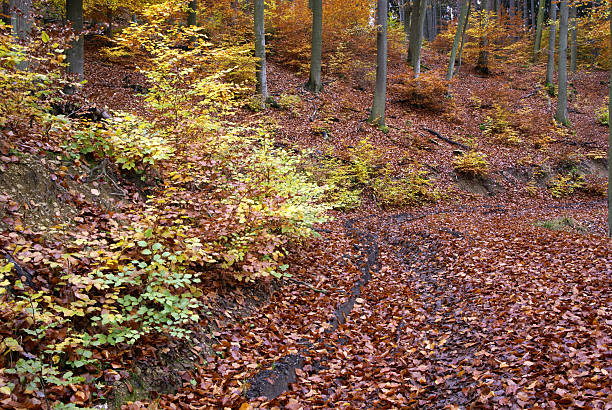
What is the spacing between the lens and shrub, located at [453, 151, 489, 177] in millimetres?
16328

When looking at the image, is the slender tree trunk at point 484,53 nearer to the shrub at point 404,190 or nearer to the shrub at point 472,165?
the shrub at point 472,165

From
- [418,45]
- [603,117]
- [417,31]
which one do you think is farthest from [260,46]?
[603,117]

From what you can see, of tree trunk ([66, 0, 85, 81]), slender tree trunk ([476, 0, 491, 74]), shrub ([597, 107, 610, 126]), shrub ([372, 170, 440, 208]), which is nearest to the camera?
tree trunk ([66, 0, 85, 81])

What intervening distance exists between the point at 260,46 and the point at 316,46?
3998 millimetres

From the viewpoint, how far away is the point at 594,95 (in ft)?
88.2

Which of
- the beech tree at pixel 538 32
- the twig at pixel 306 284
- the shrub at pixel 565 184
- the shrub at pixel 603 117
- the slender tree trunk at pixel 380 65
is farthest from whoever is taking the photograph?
the beech tree at pixel 538 32

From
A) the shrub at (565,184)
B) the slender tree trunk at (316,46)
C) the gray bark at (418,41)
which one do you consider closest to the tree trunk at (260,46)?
the slender tree trunk at (316,46)


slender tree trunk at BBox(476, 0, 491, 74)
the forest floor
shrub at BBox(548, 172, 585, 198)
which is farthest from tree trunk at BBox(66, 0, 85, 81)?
slender tree trunk at BBox(476, 0, 491, 74)

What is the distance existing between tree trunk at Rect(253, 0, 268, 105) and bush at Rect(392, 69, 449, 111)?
9.19 meters

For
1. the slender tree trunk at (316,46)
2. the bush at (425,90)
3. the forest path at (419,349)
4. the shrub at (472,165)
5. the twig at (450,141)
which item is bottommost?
the forest path at (419,349)

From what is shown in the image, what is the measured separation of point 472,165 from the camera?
53.7 feet

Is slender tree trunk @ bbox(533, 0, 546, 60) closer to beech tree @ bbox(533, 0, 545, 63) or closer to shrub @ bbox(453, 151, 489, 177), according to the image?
beech tree @ bbox(533, 0, 545, 63)

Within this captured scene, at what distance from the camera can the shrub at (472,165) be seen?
16.3 metres

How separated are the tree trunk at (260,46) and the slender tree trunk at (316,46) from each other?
3.69 m
